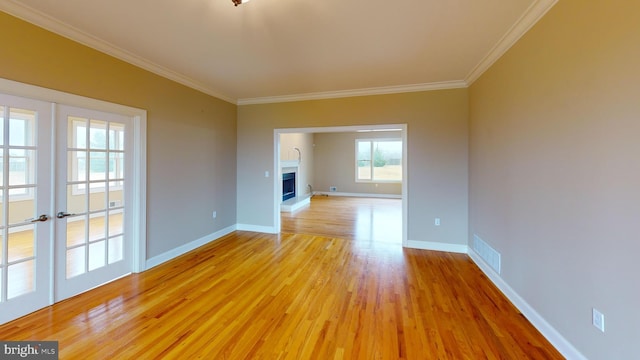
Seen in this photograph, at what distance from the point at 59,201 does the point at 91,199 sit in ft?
0.95

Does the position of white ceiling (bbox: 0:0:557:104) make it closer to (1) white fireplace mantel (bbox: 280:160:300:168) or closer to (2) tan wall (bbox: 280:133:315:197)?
(1) white fireplace mantel (bbox: 280:160:300:168)

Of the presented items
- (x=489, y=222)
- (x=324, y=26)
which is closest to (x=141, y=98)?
(x=324, y=26)

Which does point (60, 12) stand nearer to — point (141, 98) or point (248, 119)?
point (141, 98)

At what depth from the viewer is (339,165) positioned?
10742 millimetres

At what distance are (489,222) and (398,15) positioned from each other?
266 centimetres

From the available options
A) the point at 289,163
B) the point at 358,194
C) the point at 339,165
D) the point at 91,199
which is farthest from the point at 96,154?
the point at 358,194

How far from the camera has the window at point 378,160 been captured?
10.1m

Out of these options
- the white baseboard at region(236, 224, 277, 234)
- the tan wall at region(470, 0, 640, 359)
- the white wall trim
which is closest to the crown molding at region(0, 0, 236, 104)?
the white baseboard at region(236, 224, 277, 234)

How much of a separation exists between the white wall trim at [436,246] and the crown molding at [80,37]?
4541 mm

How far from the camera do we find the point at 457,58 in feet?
10.3

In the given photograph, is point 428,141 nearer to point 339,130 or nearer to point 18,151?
point 339,130

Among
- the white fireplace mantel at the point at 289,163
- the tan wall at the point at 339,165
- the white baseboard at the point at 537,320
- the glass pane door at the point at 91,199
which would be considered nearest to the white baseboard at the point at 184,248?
the glass pane door at the point at 91,199

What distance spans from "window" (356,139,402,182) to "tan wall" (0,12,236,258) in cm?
638

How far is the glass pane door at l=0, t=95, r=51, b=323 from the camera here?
217 centimetres
